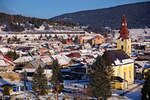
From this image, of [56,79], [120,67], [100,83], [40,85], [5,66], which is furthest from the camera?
[5,66]

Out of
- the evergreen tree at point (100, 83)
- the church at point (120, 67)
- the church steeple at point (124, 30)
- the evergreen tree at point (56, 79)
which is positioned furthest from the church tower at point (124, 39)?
the evergreen tree at point (100, 83)

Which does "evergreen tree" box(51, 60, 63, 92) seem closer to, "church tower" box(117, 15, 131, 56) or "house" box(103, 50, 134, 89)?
"house" box(103, 50, 134, 89)

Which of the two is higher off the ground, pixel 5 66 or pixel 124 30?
pixel 124 30

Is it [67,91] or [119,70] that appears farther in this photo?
[119,70]

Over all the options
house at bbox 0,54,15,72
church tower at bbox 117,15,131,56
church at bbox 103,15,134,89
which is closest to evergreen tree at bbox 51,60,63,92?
church at bbox 103,15,134,89

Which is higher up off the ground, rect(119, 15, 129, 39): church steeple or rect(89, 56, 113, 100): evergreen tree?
rect(119, 15, 129, 39): church steeple

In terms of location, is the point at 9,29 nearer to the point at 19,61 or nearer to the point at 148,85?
the point at 19,61

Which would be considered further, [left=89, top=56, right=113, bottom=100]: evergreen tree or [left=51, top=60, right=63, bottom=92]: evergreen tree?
[left=51, top=60, right=63, bottom=92]: evergreen tree

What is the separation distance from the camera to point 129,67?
28.1 m

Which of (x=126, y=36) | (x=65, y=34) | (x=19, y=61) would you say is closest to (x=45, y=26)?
(x=65, y=34)

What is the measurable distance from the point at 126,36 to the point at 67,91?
12875 millimetres

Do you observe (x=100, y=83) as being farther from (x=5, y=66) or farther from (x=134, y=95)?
(x=5, y=66)

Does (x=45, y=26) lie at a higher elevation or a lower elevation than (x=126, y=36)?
higher

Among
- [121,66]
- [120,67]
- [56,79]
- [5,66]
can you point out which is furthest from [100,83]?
[5,66]
